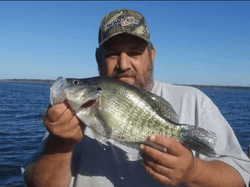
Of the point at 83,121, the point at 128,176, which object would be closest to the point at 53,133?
the point at 83,121

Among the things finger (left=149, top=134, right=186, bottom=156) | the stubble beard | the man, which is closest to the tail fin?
the man

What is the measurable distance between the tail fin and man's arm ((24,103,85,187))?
1086 mm

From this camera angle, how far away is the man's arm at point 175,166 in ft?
7.84

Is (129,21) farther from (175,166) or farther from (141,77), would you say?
(175,166)

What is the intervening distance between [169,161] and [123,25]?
185 centimetres

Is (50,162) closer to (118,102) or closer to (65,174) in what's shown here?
(65,174)

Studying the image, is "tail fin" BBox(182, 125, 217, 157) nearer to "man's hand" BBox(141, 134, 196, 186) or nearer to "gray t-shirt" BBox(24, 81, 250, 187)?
"man's hand" BBox(141, 134, 196, 186)

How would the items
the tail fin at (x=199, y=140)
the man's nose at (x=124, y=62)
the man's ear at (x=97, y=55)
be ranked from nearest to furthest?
the tail fin at (x=199, y=140)
the man's nose at (x=124, y=62)
the man's ear at (x=97, y=55)

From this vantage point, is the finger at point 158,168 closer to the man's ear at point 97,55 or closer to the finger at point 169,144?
the finger at point 169,144

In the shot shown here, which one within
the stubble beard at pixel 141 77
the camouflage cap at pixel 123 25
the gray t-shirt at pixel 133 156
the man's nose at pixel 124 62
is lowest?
the gray t-shirt at pixel 133 156

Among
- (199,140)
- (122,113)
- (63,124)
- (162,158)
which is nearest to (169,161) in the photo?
(162,158)

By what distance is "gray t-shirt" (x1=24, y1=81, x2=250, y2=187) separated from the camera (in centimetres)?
294

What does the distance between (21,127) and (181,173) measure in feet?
63.4

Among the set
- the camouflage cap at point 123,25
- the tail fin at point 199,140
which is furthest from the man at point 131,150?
the tail fin at point 199,140
